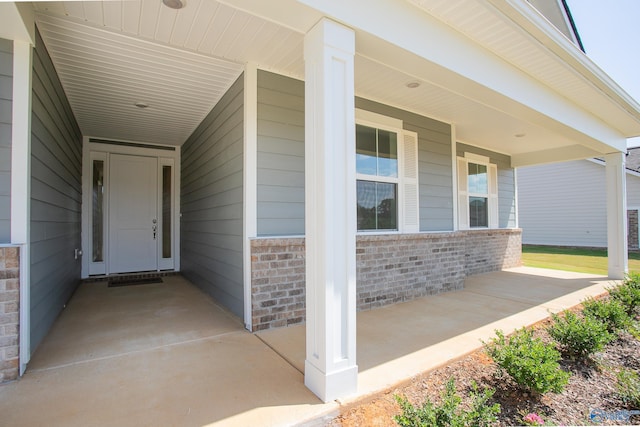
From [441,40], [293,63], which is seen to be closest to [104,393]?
[293,63]

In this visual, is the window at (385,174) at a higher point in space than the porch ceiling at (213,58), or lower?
lower

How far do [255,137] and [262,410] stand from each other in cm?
257

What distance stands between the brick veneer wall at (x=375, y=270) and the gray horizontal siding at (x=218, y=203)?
36 cm

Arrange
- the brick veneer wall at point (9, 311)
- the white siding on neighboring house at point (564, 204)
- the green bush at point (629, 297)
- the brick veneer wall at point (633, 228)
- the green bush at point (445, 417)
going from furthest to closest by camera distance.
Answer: the white siding on neighboring house at point (564, 204), the brick veneer wall at point (633, 228), the green bush at point (629, 297), the brick veneer wall at point (9, 311), the green bush at point (445, 417)

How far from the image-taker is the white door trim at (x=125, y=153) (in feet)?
19.2

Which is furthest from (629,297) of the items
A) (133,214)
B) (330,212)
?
(133,214)

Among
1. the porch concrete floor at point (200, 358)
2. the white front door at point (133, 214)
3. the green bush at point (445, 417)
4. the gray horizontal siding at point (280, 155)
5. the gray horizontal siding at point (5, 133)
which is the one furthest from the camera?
the white front door at point (133, 214)

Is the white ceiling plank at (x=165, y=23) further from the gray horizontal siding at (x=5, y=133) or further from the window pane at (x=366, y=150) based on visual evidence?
the window pane at (x=366, y=150)

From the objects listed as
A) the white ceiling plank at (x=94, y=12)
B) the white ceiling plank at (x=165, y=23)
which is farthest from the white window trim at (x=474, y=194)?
the white ceiling plank at (x=94, y=12)

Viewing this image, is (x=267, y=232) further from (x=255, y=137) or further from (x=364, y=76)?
(x=364, y=76)

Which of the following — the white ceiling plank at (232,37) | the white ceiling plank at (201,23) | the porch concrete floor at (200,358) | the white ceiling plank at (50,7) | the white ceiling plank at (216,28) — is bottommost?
the porch concrete floor at (200,358)

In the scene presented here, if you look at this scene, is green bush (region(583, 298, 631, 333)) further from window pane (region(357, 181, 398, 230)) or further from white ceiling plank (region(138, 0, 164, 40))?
white ceiling plank (region(138, 0, 164, 40))

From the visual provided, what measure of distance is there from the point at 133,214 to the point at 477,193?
7269 millimetres

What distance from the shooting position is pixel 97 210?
240 inches
